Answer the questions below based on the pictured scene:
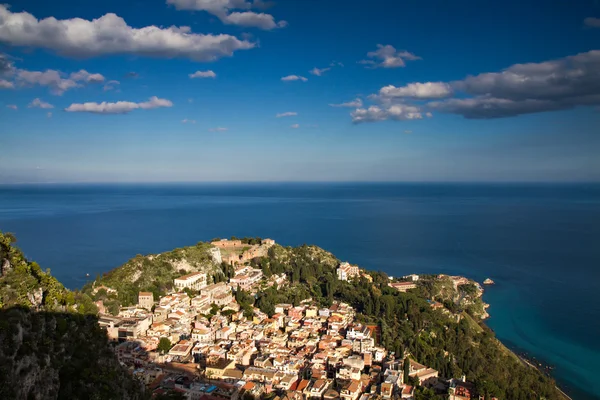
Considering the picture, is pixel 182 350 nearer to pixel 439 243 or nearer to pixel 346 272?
pixel 346 272

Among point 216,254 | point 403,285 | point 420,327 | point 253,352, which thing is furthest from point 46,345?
point 403,285

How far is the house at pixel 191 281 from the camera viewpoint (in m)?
27.0

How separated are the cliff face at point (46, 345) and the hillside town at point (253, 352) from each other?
3531 millimetres

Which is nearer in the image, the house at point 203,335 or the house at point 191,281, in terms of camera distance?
the house at point 203,335

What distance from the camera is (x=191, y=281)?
27.4 m

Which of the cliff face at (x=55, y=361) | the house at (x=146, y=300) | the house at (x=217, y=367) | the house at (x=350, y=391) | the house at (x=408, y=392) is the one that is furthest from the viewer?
the house at (x=146, y=300)

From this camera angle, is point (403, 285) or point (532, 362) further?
point (403, 285)

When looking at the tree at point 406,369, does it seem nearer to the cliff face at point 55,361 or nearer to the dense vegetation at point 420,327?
the dense vegetation at point 420,327

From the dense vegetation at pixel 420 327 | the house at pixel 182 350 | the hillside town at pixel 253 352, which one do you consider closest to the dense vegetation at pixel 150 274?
the hillside town at pixel 253 352

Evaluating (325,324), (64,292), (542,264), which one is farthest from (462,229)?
(64,292)

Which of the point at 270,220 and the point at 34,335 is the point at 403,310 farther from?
the point at 270,220

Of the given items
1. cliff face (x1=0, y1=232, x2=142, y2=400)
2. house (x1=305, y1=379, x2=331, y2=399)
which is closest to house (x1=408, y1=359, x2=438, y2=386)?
house (x1=305, y1=379, x2=331, y2=399)

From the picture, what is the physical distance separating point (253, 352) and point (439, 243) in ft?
139

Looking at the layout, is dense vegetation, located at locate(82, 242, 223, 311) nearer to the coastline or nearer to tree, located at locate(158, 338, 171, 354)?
tree, located at locate(158, 338, 171, 354)
